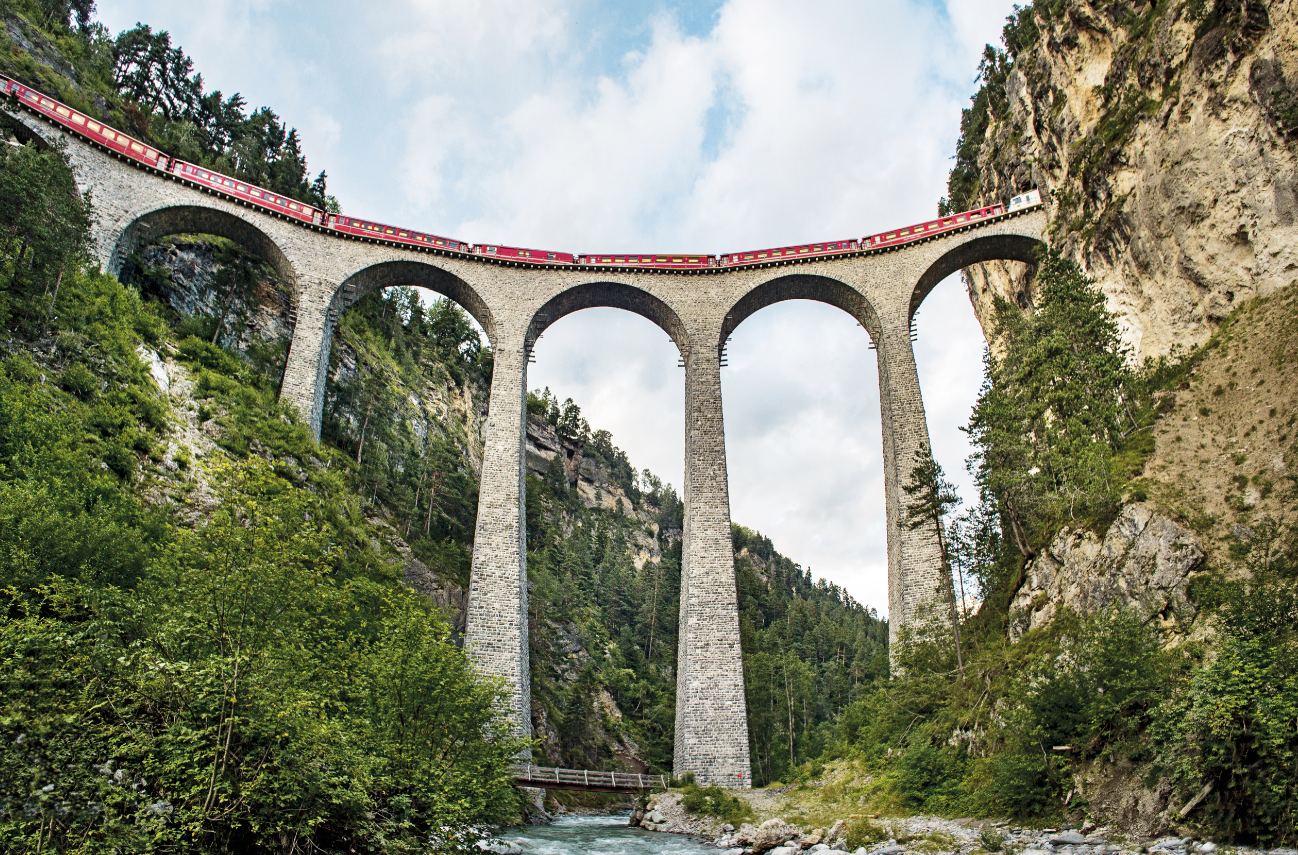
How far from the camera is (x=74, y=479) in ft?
43.9

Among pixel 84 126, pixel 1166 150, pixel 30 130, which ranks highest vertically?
pixel 84 126

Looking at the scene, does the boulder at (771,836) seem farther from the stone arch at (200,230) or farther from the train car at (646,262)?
the stone arch at (200,230)

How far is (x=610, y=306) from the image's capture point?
92.7 feet

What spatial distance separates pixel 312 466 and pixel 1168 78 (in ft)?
88.4

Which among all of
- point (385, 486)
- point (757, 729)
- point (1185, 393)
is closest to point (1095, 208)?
point (1185, 393)

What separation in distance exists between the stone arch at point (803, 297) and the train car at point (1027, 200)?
243 inches

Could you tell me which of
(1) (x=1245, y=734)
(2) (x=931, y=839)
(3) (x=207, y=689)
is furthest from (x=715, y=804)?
(3) (x=207, y=689)

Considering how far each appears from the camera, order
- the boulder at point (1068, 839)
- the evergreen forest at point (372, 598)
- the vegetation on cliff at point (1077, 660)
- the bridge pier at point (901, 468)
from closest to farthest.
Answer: the evergreen forest at point (372, 598) < the vegetation on cliff at point (1077, 660) < the boulder at point (1068, 839) < the bridge pier at point (901, 468)

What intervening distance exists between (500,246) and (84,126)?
14.1 m

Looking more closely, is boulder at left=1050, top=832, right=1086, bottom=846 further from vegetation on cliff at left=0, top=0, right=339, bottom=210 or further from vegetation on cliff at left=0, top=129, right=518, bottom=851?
vegetation on cliff at left=0, top=0, right=339, bottom=210

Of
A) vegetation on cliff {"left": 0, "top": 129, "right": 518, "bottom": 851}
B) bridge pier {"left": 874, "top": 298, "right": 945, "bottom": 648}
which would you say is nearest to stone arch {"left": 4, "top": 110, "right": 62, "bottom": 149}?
vegetation on cliff {"left": 0, "top": 129, "right": 518, "bottom": 851}

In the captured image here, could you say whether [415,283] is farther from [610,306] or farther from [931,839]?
[931,839]

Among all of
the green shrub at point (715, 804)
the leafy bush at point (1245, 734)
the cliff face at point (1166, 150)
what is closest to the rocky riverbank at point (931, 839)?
the green shrub at point (715, 804)

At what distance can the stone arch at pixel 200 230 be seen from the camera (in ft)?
80.0
